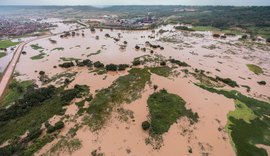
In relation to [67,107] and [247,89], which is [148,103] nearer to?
[67,107]

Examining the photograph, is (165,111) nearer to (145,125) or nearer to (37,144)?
(145,125)

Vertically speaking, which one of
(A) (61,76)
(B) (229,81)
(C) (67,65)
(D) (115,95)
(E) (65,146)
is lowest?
(E) (65,146)

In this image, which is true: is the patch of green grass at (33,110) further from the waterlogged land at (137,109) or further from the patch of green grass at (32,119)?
the waterlogged land at (137,109)

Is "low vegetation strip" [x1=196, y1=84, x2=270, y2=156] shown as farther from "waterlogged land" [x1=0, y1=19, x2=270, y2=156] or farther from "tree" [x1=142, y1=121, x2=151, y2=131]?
"tree" [x1=142, y1=121, x2=151, y2=131]

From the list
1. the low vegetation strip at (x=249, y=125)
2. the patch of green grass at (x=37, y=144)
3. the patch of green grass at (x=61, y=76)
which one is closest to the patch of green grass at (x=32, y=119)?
the patch of green grass at (x=37, y=144)

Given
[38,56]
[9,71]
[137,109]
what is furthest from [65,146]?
[38,56]

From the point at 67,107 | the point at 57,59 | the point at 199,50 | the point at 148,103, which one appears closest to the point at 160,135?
the point at 148,103
